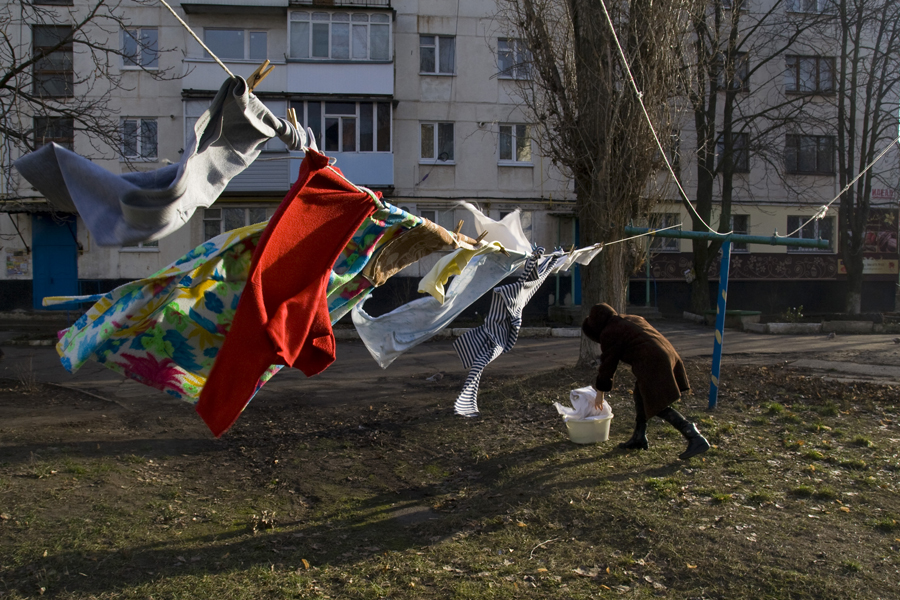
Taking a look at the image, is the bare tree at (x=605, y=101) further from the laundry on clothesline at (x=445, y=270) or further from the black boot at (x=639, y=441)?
the laundry on clothesline at (x=445, y=270)

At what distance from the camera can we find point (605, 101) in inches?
340

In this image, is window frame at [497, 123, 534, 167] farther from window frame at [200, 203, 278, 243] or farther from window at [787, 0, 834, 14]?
window at [787, 0, 834, 14]

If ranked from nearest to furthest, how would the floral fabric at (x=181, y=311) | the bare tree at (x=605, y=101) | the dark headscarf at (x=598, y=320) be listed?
the floral fabric at (x=181, y=311), the dark headscarf at (x=598, y=320), the bare tree at (x=605, y=101)

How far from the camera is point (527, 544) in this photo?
4.04 meters

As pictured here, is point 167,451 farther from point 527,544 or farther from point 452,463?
point 527,544

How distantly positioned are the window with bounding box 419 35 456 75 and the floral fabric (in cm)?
1744

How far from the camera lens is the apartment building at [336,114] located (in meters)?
18.9

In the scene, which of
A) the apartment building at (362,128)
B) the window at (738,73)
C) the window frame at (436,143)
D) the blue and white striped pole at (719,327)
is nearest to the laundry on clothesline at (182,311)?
the blue and white striped pole at (719,327)

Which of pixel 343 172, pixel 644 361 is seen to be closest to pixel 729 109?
pixel 343 172

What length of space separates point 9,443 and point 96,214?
4.49 metres

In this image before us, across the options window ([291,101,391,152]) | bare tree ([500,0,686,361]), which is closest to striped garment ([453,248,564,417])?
bare tree ([500,0,686,361])

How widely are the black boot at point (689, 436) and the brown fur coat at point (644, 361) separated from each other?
17cm

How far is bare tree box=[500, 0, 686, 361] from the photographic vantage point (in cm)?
859

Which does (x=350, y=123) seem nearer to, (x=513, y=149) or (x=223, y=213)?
(x=223, y=213)
